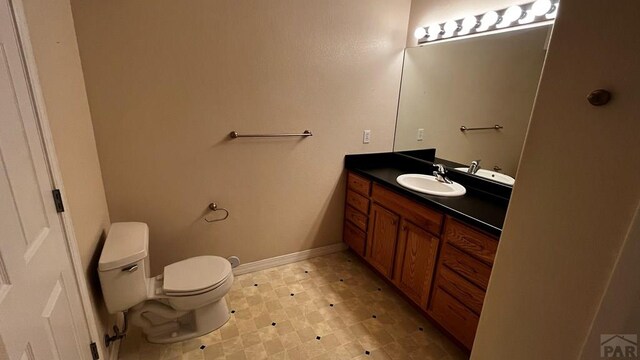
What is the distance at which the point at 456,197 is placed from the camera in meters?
1.84

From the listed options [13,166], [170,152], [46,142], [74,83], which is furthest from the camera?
[170,152]

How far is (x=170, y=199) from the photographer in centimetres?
198

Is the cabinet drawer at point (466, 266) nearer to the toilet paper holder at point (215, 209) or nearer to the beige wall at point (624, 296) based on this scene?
the beige wall at point (624, 296)

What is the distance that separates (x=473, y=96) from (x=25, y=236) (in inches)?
95.7

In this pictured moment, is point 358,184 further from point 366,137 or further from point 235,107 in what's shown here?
point 235,107

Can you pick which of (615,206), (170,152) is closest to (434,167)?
(615,206)

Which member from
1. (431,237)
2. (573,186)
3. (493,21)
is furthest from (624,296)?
(493,21)

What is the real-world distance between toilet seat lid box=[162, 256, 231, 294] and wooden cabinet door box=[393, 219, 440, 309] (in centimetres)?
120

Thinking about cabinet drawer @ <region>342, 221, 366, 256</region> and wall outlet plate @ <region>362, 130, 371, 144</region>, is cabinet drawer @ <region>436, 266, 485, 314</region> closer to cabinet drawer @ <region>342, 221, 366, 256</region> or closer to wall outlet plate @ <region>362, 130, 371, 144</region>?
cabinet drawer @ <region>342, 221, 366, 256</region>

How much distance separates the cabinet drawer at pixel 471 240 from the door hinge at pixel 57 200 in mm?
1818

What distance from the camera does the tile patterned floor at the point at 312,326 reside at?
1.69 meters

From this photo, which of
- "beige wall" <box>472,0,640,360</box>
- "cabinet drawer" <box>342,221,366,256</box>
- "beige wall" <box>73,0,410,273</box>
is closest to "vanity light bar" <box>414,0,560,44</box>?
"beige wall" <box>73,0,410,273</box>

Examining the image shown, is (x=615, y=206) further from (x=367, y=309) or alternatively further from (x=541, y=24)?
(x=367, y=309)

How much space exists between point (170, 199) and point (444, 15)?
2.41 metres
